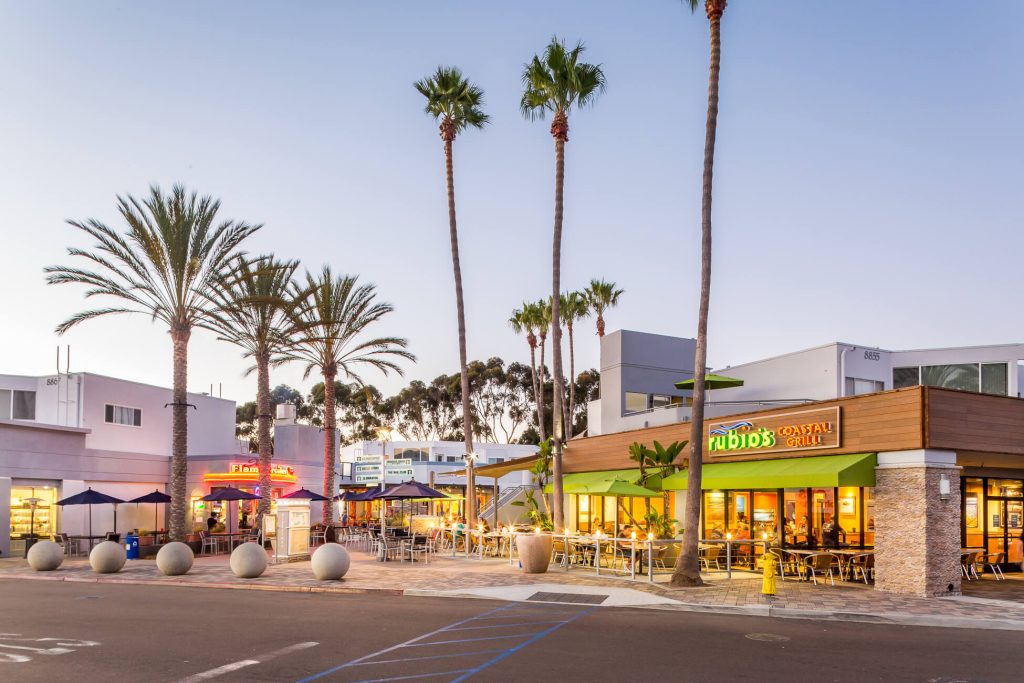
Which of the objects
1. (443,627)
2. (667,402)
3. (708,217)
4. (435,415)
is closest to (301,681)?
(443,627)

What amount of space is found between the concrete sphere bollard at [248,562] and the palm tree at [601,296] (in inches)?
1562

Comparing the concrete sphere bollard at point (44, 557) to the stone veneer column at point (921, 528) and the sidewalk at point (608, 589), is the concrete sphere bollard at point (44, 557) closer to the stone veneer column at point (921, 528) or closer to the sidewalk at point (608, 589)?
the sidewalk at point (608, 589)

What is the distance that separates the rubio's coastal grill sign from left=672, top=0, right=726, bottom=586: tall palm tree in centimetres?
303

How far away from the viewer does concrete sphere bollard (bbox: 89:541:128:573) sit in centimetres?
2436

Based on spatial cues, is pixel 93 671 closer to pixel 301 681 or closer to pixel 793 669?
pixel 301 681

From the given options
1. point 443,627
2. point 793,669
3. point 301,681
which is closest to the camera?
point 301,681

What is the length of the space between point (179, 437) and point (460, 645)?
2083 centimetres

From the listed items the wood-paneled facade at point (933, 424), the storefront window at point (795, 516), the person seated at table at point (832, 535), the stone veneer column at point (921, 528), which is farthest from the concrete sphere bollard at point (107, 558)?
the stone veneer column at point (921, 528)

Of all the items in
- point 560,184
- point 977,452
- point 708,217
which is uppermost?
point 560,184

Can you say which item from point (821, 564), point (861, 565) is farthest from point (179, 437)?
point (861, 565)

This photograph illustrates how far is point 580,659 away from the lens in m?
11.6

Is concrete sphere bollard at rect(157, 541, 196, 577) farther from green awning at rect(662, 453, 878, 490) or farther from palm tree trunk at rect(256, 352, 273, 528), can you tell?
green awning at rect(662, 453, 878, 490)

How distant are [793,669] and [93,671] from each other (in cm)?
878

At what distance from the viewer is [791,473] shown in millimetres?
21234
